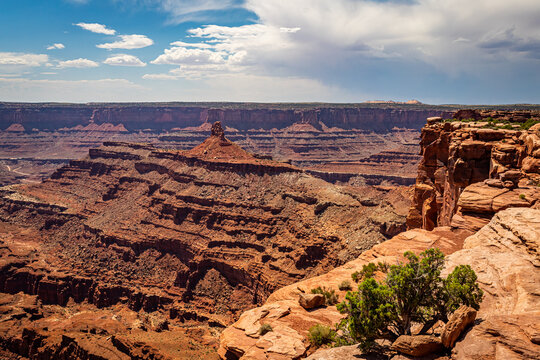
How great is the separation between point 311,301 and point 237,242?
5900 cm

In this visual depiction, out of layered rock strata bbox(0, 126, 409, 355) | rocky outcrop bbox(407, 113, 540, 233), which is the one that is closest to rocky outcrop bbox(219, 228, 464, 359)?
rocky outcrop bbox(407, 113, 540, 233)

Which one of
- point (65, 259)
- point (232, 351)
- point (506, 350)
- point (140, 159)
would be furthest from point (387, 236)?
point (140, 159)

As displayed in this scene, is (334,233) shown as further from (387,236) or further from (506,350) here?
(506,350)

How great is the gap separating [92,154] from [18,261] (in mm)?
67360

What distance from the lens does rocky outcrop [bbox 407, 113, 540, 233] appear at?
73.6 ft

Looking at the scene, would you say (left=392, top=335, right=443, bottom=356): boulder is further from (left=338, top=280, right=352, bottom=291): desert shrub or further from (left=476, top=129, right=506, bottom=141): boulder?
→ (left=476, top=129, right=506, bottom=141): boulder

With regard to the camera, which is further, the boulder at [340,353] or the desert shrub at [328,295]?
the desert shrub at [328,295]

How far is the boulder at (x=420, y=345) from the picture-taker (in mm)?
12672

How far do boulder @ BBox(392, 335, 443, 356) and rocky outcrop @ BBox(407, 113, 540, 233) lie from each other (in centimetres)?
1126

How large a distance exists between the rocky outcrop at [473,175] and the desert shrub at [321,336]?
10.8 metres

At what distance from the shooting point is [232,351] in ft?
60.2

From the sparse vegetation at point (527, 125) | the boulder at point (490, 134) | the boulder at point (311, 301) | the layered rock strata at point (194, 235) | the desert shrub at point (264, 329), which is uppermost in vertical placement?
the sparse vegetation at point (527, 125)

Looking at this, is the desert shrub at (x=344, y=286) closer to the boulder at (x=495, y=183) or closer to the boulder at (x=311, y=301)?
the boulder at (x=311, y=301)

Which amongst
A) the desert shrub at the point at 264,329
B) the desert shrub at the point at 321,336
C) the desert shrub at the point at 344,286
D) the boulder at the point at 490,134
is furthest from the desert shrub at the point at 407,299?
the boulder at the point at 490,134
